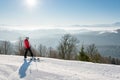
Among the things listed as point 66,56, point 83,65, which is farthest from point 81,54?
point 83,65

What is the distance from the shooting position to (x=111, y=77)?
1351 cm

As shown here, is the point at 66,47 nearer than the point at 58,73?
No

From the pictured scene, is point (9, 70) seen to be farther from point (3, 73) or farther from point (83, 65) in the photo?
point (83, 65)

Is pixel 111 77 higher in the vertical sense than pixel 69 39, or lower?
lower

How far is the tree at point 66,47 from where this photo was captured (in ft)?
207

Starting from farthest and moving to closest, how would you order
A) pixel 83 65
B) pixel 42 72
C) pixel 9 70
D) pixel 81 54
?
1. pixel 81 54
2. pixel 83 65
3. pixel 9 70
4. pixel 42 72

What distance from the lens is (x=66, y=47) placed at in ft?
211

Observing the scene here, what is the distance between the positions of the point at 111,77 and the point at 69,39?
52.6 meters

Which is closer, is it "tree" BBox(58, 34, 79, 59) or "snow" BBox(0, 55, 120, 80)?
"snow" BBox(0, 55, 120, 80)

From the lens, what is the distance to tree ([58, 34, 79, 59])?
207 feet

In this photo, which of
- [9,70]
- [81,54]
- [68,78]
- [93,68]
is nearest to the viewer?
[68,78]

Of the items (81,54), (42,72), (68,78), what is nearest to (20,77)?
(42,72)

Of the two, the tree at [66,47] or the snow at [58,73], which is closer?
the snow at [58,73]

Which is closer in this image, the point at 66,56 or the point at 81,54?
the point at 81,54
